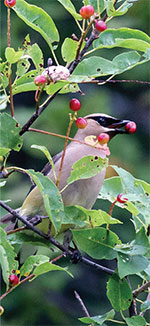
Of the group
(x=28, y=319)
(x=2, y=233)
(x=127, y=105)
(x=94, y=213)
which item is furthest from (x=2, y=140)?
(x=127, y=105)

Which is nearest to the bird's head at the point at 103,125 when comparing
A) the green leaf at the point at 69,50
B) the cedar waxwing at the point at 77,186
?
the cedar waxwing at the point at 77,186

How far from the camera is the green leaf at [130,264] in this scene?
5.74 feet

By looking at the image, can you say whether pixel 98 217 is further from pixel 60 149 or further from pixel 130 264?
pixel 60 149

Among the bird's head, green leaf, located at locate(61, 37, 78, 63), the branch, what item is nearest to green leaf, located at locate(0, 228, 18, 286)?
the branch

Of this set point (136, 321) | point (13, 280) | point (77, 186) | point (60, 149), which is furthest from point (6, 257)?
point (60, 149)

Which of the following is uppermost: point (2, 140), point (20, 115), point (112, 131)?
point (2, 140)

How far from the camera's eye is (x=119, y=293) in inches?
73.3

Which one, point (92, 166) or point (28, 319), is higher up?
point (92, 166)

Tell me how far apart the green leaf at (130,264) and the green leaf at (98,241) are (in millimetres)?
60

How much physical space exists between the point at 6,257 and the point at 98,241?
12.6 inches

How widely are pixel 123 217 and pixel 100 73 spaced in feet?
12.0

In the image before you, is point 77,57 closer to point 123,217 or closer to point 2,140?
point 2,140

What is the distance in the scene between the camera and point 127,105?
19.7 ft

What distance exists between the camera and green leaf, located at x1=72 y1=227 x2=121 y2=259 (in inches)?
72.6
